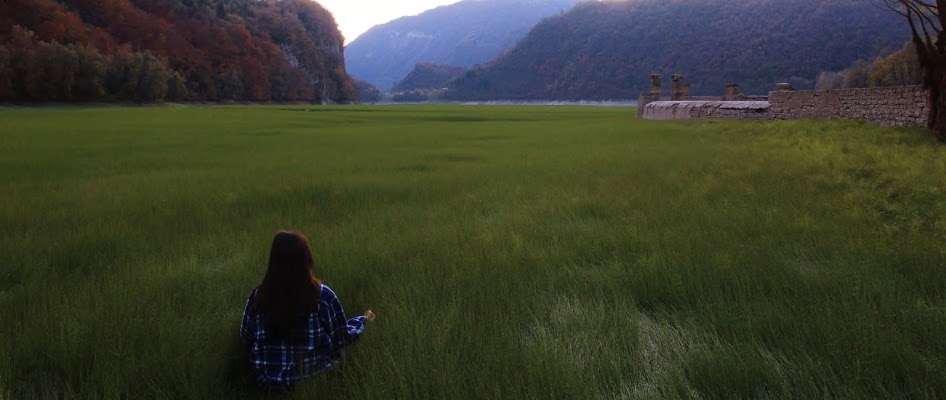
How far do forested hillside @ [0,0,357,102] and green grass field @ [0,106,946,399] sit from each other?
3539cm

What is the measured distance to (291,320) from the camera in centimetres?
241

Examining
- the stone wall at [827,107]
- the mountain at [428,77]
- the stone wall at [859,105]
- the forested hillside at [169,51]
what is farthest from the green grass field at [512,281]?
the mountain at [428,77]

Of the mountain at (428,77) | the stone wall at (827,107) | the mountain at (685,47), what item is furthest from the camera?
the mountain at (428,77)

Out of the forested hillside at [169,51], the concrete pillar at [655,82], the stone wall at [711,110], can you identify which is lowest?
the stone wall at [711,110]

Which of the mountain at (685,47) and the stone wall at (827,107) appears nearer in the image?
the stone wall at (827,107)

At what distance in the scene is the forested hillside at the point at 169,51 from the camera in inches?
1417

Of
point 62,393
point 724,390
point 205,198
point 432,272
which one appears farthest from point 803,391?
point 205,198

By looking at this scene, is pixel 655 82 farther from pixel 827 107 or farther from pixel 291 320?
pixel 291 320

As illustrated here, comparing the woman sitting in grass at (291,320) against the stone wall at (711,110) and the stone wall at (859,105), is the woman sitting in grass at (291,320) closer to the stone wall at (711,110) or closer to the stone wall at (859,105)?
the stone wall at (859,105)

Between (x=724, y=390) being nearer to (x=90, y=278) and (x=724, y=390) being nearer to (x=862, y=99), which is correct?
(x=90, y=278)

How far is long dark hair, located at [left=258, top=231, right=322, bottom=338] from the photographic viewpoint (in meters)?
2.33

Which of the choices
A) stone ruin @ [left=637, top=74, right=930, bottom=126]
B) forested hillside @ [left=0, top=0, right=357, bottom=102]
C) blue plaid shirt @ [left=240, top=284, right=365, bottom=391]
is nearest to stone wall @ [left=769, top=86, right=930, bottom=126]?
stone ruin @ [left=637, top=74, right=930, bottom=126]

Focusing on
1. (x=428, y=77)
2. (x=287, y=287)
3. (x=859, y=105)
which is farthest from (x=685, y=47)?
(x=287, y=287)

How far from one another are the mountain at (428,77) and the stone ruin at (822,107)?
12441cm
